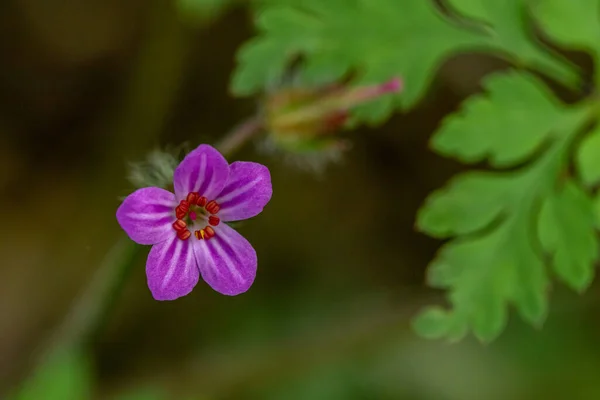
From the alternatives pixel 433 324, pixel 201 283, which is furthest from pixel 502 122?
pixel 201 283

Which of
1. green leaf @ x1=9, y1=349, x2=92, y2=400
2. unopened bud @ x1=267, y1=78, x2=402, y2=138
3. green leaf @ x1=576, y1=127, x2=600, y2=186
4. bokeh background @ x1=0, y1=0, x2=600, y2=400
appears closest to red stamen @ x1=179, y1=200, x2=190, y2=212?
unopened bud @ x1=267, y1=78, x2=402, y2=138

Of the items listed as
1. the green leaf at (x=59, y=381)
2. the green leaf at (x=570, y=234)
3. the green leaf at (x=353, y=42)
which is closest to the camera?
the green leaf at (x=570, y=234)

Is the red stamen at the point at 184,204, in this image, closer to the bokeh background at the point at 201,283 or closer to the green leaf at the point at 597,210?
the green leaf at the point at 597,210

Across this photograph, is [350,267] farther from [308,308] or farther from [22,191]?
[22,191]

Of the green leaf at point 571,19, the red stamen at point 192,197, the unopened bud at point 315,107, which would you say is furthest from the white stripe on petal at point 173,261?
the green leaf at point 571,19

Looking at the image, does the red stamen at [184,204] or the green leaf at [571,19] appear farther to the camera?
the green leaf at [571,19]

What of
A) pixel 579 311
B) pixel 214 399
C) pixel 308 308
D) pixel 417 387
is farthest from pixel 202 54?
pixel 579 311
